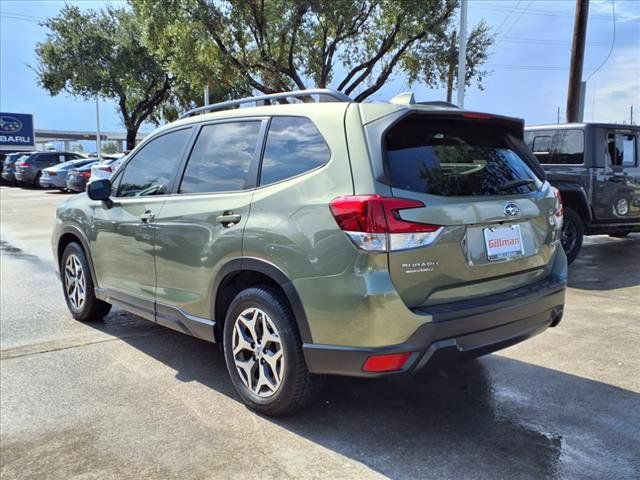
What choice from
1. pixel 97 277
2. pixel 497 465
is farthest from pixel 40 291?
pixel 497 465

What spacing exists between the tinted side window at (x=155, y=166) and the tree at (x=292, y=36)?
12708 millimetres

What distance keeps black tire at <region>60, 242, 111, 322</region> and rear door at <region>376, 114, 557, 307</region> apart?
3.39m

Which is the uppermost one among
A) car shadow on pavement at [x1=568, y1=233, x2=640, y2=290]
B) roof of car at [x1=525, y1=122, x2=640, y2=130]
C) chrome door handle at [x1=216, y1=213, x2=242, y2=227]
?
roof of car at [x1=525, y1=122, x2=640, y2=130]

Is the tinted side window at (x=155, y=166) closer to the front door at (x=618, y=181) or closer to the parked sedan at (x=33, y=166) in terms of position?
the front door at (x=618, y=181)

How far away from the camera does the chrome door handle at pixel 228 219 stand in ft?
11.3

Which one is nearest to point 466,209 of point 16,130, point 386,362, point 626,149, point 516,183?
point 516,183

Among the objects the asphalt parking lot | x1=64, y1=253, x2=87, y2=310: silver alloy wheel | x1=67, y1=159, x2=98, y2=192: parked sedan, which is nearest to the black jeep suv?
the asphalt parking lot

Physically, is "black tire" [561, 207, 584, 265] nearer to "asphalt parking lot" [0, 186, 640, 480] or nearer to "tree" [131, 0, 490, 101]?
"asphalt parking lot" [0, 186, 640, 480]

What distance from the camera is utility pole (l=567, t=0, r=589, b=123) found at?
14.4 metres

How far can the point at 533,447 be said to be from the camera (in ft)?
10.2

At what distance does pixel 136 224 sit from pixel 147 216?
173mm

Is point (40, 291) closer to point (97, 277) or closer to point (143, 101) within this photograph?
point (97, 277)

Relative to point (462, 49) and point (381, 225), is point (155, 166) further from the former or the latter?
point (462, 49)

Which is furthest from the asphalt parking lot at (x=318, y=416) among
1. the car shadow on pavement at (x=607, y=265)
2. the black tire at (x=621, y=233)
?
the black tire at (x=621, y=233)
